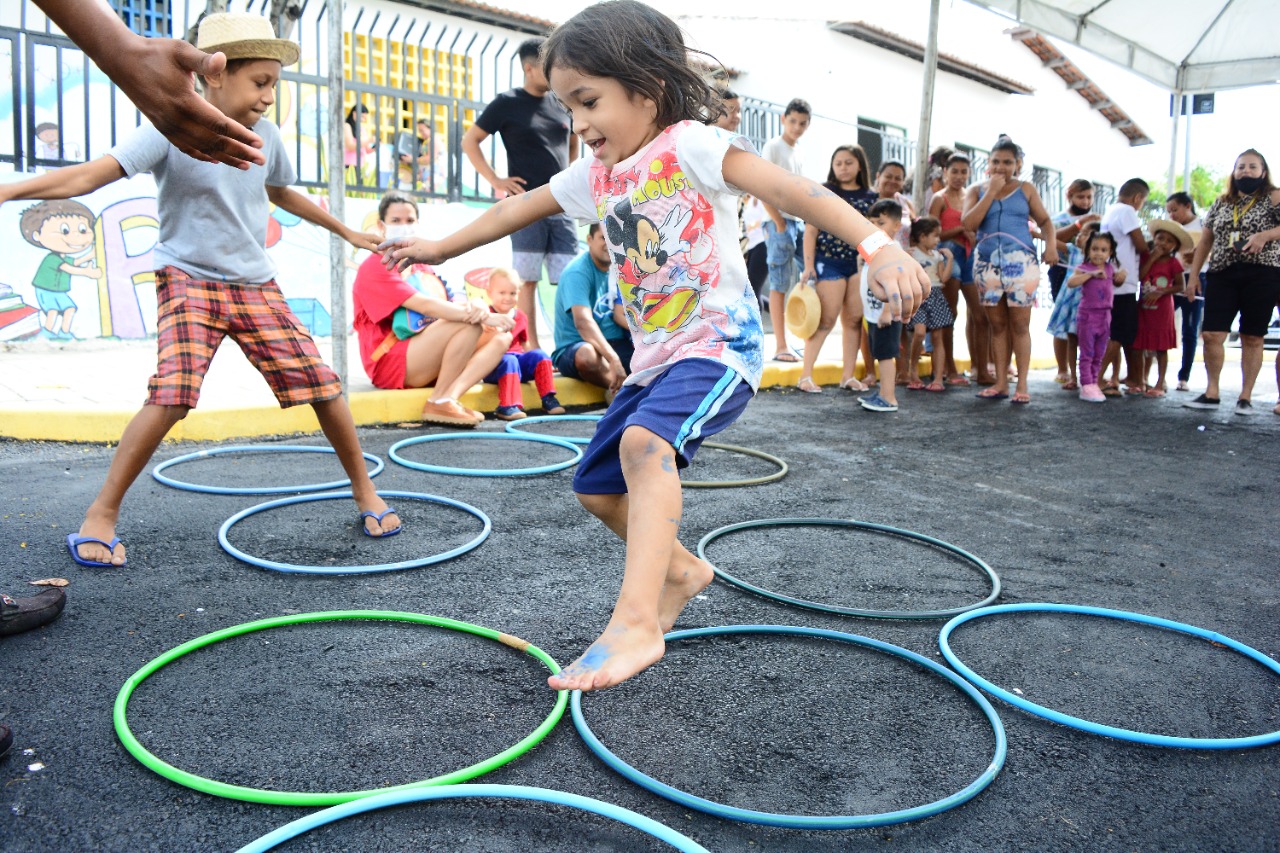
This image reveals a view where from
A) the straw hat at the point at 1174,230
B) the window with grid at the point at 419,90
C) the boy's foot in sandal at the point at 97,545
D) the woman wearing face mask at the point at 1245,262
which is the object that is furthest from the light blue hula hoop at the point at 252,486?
the straw hat at the point at 1174,230

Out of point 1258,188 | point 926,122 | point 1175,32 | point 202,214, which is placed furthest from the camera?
point 1175,32

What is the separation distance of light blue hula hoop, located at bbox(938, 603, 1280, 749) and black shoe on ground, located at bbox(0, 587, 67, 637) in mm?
2637

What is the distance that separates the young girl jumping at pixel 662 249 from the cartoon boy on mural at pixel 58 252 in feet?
23.4

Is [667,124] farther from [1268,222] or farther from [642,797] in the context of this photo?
[1268,222]

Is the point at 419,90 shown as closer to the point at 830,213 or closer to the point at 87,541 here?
the point at 87,541

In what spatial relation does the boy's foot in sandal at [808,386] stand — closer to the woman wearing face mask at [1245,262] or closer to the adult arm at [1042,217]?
the adult arm at [1042,217]

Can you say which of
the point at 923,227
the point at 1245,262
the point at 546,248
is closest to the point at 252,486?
the point at 546,248

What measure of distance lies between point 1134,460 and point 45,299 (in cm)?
853

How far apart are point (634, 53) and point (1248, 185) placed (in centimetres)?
746

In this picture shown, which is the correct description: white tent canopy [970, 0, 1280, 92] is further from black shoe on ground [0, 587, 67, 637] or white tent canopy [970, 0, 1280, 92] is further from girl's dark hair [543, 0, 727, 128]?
black shoe on ground [0, 587, 67, 637]

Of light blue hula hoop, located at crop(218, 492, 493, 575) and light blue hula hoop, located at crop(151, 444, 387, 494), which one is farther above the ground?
light blue hula hoop, located at crop(151, 444, 387, 494)

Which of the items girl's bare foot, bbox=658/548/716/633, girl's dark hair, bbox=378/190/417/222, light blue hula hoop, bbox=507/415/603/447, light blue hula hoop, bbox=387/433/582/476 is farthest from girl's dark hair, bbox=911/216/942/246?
girl's bare foot, bbox=658/548/716/633

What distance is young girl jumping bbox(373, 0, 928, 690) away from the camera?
7.87 ft

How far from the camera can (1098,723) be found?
8.11 feet
